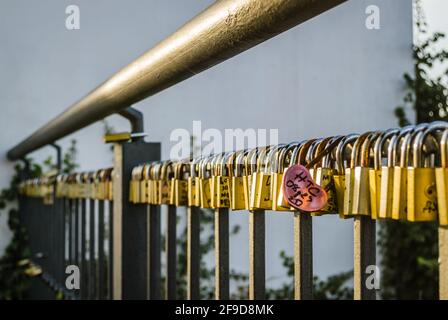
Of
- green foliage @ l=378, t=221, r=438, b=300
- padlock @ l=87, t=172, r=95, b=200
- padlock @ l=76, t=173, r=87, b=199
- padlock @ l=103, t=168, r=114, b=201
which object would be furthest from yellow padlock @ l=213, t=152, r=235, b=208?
green foliage @ l=378, t=221, r=438, b=300

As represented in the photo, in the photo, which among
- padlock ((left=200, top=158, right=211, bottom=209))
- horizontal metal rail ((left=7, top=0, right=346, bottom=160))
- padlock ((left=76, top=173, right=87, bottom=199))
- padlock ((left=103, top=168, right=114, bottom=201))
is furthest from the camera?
padlock ((left=76, top=173, right=87, bottom=199))

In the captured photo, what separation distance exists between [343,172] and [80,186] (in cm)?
132

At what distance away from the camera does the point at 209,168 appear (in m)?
1.00

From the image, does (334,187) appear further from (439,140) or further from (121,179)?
(121,179)

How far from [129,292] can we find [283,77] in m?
3.50

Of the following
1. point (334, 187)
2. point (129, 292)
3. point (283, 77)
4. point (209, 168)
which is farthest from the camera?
point (283, 77)

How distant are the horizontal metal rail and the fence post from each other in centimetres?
26

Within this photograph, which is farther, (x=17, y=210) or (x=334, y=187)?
(x=17, y=210)

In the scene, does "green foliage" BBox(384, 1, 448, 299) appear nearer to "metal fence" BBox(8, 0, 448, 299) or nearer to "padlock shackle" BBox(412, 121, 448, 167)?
"metal fence" BBox(8, 0, 448, 299)

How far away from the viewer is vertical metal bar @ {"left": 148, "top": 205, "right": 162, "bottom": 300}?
4.20ft

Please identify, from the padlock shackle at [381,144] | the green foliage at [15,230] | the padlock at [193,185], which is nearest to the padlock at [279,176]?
the padlock shackle at [381,144]

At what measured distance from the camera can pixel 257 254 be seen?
84 cm
